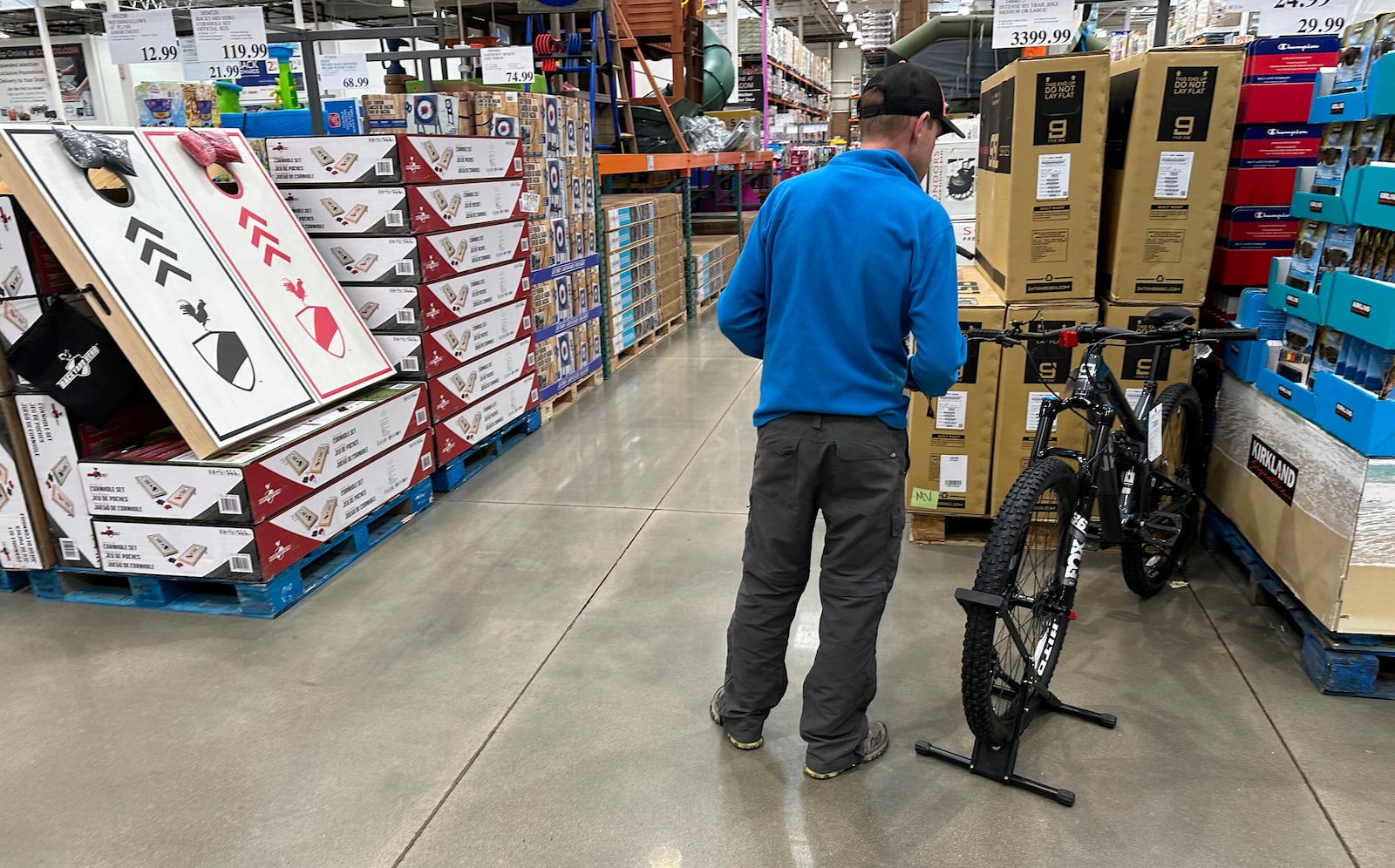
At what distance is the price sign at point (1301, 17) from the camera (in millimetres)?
3955

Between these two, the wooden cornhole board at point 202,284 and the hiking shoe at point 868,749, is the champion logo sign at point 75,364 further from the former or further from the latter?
the hiking shoe at point 868,749

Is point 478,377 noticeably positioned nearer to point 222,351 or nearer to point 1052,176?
point 222,351

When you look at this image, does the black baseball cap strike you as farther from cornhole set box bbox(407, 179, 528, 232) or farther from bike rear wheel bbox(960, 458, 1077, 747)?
cornhole set box bbox(407, 179, 528, 232)

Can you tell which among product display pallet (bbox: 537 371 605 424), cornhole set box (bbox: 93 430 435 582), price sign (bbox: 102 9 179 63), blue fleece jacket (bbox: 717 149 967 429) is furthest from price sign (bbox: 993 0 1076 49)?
price sign (bbox: 102 9 179 63)

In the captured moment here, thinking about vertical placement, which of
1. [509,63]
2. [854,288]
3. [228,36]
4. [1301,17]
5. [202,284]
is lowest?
[202,284]

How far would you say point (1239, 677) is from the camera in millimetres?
3090

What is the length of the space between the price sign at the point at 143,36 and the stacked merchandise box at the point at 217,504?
12.2 feet

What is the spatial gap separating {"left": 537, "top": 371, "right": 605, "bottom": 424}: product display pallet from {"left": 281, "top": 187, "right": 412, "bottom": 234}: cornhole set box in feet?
6.35

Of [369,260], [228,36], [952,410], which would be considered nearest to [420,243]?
[369,260]

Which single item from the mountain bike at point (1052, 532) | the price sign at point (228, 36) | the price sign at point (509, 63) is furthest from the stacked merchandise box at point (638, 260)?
the mountain bike at point (1052, 532)

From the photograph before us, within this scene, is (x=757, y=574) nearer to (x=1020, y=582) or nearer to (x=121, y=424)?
(x=1020, y=582)

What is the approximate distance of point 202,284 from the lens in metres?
3.84

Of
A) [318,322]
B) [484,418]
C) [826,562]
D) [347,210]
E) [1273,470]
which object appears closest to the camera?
[826,562]

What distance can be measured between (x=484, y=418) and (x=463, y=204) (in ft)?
4.09
